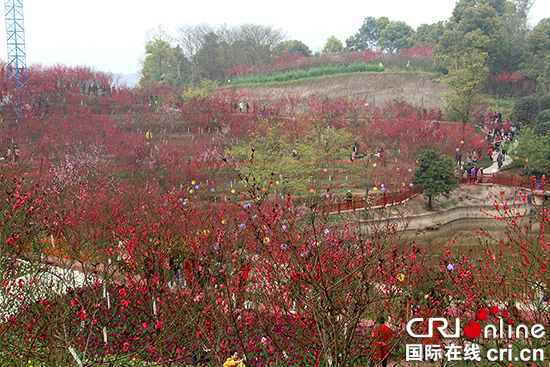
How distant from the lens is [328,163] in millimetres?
29875

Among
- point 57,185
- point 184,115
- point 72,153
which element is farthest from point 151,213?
point 184,115

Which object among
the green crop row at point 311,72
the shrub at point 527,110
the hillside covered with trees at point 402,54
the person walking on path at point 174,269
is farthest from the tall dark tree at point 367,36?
Result: the person walking on path at point 174,269

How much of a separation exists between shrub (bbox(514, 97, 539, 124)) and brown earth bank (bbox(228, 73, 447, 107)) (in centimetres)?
1112

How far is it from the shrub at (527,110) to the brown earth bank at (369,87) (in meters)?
11.1

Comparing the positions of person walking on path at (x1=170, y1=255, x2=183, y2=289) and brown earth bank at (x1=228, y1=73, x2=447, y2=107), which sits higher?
brown earth bank at (x1=228, y1=73, x2=447, y2=107)

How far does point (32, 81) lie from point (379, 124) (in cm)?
3182

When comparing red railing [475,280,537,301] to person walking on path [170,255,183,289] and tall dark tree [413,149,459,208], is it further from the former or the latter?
tall dark tree [413,149,459,208]

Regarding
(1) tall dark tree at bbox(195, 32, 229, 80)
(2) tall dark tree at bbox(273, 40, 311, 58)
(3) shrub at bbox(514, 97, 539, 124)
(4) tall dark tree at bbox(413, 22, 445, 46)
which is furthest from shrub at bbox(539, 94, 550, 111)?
(2) tall dark tree at bbox(273, 40, 311, 58)

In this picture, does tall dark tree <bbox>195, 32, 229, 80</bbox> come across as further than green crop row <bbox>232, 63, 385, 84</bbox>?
Yes

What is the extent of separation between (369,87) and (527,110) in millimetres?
18975

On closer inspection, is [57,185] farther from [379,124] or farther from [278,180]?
[379,124]

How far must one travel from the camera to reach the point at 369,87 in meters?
51.2

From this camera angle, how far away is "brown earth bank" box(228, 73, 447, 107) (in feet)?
159

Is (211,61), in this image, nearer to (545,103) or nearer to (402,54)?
(402,54)
